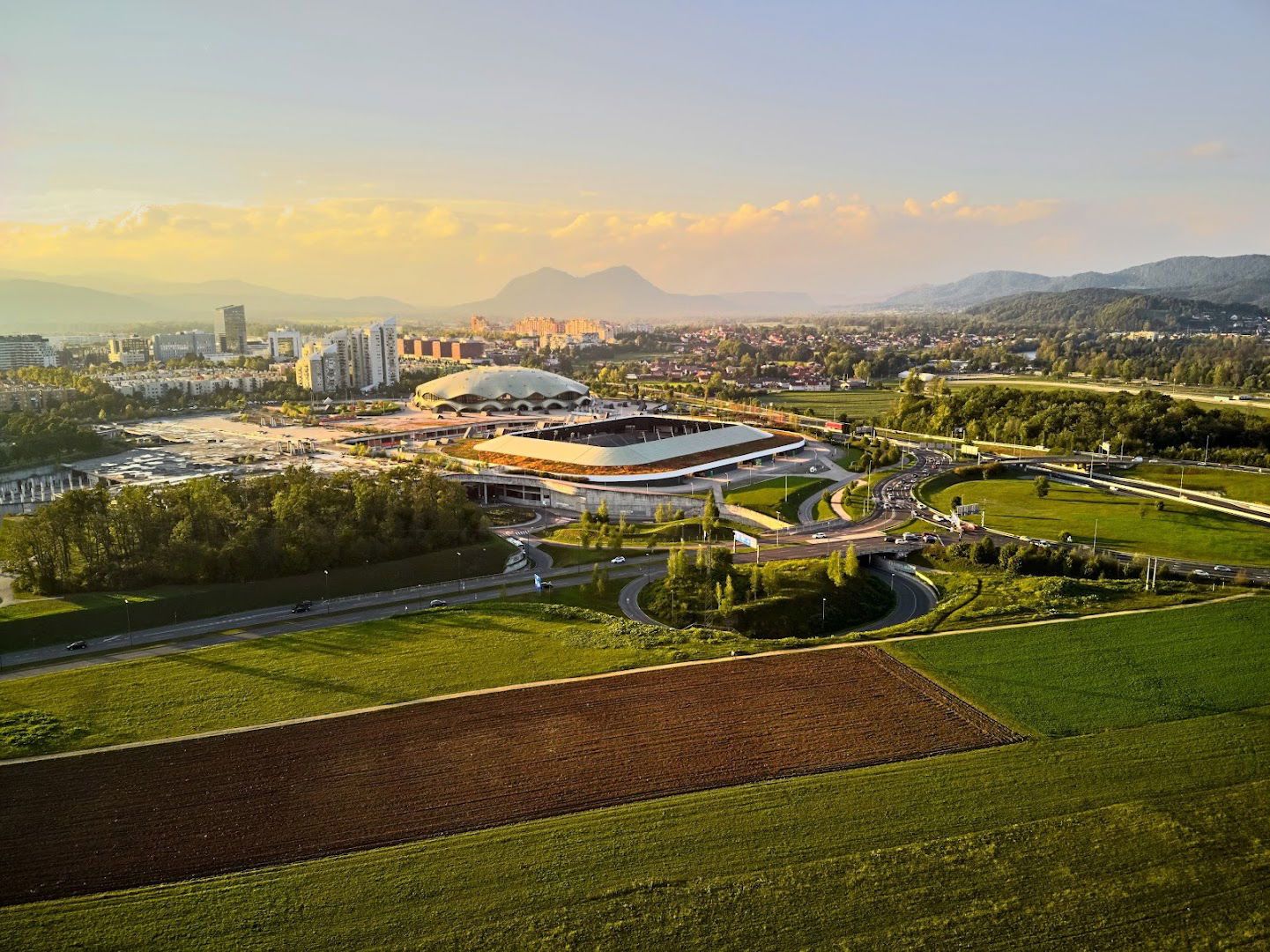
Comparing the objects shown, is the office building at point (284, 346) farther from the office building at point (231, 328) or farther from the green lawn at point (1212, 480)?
the green lawn at point (1212, 480)

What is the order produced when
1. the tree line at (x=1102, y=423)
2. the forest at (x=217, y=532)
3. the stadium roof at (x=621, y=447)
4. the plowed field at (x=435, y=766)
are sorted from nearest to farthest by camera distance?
the plowed field at (x=435, y=766), the forest at (x=217, y=532), the stadium roof at (x=621, y=447), the tree line at (x=1102, y=423)

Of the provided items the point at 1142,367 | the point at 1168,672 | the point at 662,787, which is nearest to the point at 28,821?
the point at 662,787

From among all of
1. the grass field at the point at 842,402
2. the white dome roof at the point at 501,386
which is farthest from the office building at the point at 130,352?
the grass field at the point at 842,402

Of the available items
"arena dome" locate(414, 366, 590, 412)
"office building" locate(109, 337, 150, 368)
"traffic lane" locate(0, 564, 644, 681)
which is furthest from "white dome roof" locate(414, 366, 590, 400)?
"office building" locate(109, 337, 150, 368)

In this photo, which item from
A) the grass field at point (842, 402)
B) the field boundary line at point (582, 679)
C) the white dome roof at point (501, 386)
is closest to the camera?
the field boundary line at point (582, 679)

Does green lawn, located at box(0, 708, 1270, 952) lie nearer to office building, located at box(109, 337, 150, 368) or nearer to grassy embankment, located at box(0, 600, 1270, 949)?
grassy embankment, located at box(0, 600, 1270, 949)

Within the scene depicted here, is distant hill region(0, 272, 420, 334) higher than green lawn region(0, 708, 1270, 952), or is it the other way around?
distant hill region(0, 272, 420, 334)

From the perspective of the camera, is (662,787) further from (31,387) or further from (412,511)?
(31,387)
